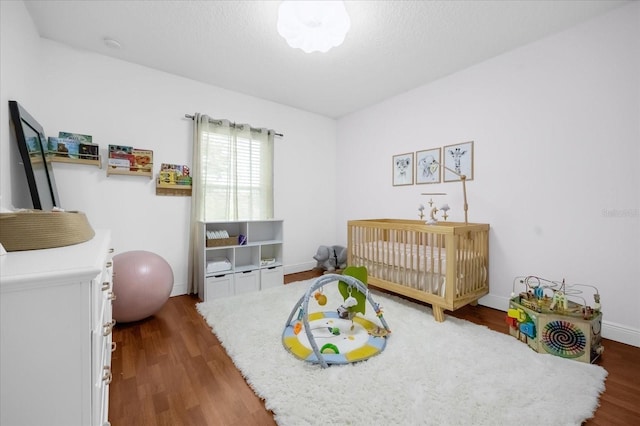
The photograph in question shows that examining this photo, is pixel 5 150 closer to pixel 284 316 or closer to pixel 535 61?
pixel 284 316

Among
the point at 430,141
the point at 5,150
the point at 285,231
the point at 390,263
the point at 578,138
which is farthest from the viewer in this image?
the point at 285,231

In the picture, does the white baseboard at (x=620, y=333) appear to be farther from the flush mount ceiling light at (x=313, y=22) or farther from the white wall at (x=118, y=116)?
the white wall at (x=118, y=116)

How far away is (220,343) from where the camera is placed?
6.70 ft

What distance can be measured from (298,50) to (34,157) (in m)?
2.29

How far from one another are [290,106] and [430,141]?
2082 mm

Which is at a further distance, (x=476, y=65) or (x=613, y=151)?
(x=476, y=65)

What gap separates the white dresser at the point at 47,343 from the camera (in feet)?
2.22

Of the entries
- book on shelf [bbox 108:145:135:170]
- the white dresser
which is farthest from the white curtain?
the white dresser

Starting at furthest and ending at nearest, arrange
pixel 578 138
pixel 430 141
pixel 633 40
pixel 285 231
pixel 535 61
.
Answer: pixel 285 231 → pixel 430 141 → pixel 535 61 → pixel 578 138 → pixel 633 40

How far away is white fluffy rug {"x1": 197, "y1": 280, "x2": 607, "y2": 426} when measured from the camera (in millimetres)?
1319

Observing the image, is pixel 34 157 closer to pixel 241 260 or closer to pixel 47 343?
pixel 47 343

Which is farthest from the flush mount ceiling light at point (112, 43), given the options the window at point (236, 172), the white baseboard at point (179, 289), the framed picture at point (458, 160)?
the framed picture at point (458, 160)

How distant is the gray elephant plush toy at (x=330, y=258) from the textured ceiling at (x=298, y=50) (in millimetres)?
2283

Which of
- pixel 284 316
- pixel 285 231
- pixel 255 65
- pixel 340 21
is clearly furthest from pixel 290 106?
pixel 284 316
